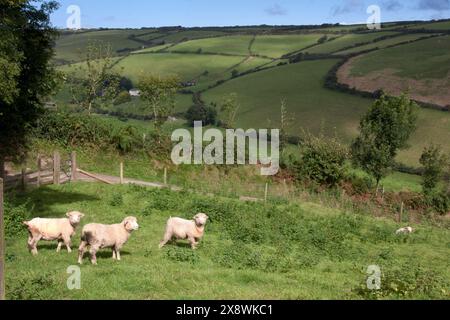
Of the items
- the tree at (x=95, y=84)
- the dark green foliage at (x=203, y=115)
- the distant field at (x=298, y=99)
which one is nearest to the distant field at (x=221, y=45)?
the distant field at (x=298, y=99)

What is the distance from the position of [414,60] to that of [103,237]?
104133 millimetres

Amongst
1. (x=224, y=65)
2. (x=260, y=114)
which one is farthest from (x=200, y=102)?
(x=224, y=65)

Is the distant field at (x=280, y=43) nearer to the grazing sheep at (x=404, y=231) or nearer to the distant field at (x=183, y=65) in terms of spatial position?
the distant field at (x=183, y=65)

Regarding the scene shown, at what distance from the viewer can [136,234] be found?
70.6 feet

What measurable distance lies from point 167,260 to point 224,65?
115 m

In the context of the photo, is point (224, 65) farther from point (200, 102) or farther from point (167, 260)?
point (167, 260)

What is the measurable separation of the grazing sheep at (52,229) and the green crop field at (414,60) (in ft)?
299

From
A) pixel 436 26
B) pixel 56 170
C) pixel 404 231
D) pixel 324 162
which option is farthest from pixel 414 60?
pixel 56 170

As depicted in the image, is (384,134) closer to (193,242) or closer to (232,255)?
(193,242)

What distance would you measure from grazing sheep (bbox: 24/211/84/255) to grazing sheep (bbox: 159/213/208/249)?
10.8 ft

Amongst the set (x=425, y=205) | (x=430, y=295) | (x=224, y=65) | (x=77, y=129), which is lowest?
(x=425, y=205)

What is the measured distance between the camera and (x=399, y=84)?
98.1m

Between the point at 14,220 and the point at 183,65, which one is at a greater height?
the point at 183,65
